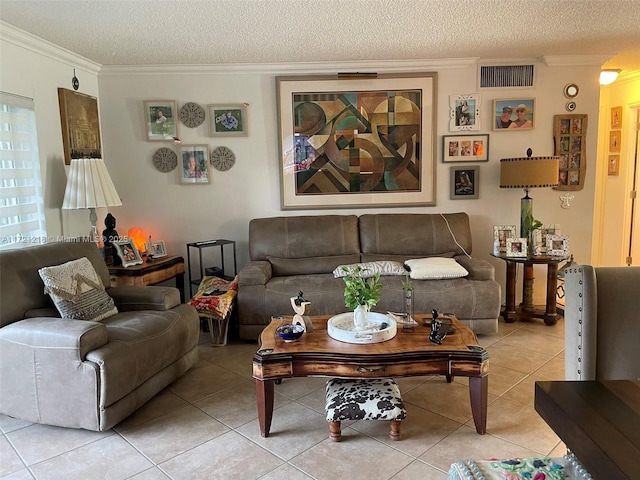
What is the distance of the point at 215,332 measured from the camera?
3682 millimetres

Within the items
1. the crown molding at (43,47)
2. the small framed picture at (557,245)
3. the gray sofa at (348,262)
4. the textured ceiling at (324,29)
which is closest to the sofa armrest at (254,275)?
the gray sofa at (348,262)

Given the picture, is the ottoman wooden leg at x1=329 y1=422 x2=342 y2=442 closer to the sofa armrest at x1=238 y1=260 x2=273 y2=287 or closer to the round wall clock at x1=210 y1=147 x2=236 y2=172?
the sofa armrest at x1=238 y1=260 x2=273 y2=287

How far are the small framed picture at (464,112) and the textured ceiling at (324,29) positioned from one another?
0.40 metres

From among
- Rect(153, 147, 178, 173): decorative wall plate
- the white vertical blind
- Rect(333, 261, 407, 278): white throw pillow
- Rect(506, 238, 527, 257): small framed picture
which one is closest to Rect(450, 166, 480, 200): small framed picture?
Rect(506, 238, 527, 257): small framed picture

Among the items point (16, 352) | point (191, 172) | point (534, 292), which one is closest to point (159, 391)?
point (16, 352)

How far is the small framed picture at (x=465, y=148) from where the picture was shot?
4.40 meters

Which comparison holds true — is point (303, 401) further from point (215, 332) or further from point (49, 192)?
point (49, 192)

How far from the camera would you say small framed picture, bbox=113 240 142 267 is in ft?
12.6

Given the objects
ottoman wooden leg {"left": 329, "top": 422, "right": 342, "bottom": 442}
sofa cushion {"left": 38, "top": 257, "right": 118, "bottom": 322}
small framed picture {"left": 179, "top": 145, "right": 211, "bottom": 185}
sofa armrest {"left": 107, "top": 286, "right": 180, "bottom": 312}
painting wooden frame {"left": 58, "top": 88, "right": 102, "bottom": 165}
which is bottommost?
ottoman wooden leg {"left": 329, "top": 422, "right": 342, "bottom": 442}

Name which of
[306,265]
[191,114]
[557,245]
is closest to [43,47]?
[191,114]

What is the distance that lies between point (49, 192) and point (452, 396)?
3217 millimetres

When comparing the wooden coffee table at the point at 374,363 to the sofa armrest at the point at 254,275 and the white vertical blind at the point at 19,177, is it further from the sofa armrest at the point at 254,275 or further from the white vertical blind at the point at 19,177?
the white vertical blind at the point at 19,177

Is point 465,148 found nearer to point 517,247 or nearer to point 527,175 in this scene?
point 527,175

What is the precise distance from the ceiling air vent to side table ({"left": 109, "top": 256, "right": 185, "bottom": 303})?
329cm
